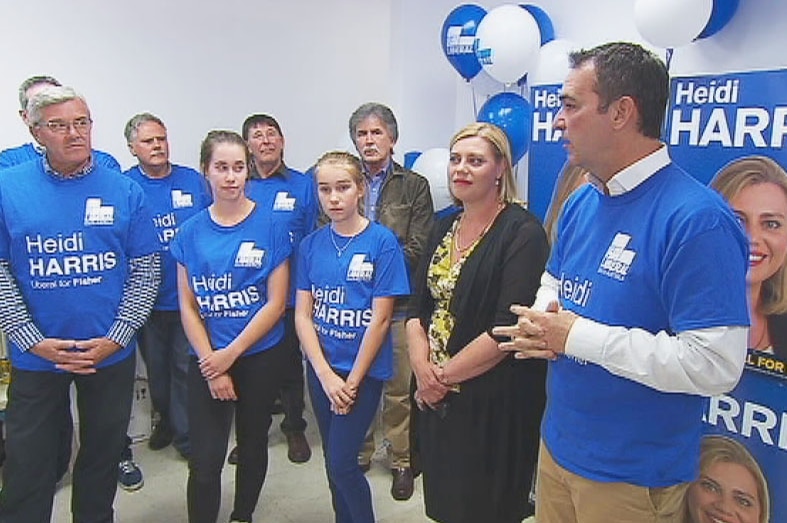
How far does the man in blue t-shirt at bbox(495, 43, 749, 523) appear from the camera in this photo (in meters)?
1.24

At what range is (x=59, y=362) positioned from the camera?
2061 millimetres

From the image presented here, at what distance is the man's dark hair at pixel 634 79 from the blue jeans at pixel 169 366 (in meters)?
2.33

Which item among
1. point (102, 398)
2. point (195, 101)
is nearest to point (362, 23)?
point (195, 101)

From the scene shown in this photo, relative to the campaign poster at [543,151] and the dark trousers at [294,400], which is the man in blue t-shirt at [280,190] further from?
the campaign poster at [543,151]

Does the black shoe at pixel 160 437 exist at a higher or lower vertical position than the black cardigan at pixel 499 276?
lower

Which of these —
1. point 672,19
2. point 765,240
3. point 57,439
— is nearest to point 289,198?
point 57,439

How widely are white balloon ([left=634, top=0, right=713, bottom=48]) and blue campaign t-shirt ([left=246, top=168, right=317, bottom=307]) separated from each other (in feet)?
5.41

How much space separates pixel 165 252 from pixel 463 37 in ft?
5.67

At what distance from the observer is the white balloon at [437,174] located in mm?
3104

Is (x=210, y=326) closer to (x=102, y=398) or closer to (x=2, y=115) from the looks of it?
(x=102, y=398)

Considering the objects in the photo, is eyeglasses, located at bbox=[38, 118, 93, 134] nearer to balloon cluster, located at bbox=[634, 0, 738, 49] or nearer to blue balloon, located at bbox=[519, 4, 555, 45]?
balloon cluster, located at bbox=[634, 0, 738, 49]

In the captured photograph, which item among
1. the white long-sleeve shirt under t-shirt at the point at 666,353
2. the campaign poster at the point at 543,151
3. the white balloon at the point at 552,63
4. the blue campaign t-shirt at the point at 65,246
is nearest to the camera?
the white long-sleeve shirt under t-shirt at the point at 666,353

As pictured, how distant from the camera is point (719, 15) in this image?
7.04 ft

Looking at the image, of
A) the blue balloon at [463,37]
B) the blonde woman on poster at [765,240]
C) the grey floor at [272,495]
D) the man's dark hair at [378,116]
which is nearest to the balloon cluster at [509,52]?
the blue balloon at [463,37]
